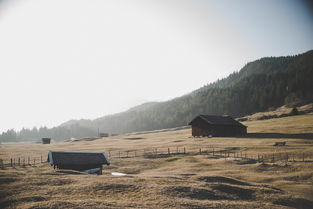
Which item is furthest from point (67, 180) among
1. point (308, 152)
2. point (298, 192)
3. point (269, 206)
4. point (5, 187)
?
point (308, 152)

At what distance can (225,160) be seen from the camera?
4600cm

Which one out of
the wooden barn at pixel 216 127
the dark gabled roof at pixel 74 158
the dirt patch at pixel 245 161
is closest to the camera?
the dark gabled roof at pixel 74 158

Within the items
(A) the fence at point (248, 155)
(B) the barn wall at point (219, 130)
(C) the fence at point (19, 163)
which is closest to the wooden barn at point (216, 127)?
(B) the barn wall at point (219, 130)

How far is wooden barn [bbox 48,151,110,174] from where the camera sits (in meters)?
37.5

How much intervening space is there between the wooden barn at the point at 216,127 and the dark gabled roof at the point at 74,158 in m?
48.7

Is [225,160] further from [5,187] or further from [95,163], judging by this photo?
[5,187]

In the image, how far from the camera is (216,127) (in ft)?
274

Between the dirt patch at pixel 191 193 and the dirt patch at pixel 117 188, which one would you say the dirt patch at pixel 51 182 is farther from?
the dirt patch at pixel 191 193

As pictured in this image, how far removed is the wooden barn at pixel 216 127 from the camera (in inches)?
3273

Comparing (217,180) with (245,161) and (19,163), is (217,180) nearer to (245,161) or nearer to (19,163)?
(245,161)

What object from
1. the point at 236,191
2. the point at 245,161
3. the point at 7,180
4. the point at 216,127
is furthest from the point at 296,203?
the point at 216,127

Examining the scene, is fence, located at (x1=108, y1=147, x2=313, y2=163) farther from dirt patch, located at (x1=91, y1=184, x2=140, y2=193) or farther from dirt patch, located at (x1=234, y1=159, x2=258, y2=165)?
dirt patch, located at (x1=91, y1=184, x2=140, y2=193)

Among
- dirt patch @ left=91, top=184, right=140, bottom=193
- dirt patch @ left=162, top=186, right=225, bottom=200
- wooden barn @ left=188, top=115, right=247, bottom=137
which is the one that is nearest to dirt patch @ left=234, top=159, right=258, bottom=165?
dirt patch @ left=162, top=186, right=225, bottom=200

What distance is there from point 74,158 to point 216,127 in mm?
54491
